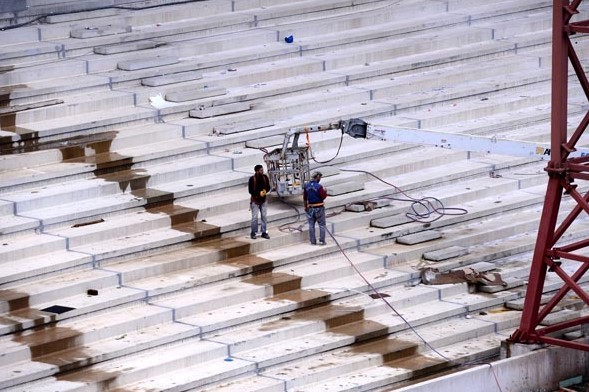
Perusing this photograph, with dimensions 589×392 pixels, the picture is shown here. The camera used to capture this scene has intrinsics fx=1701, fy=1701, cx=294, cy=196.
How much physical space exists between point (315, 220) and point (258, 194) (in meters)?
0.92

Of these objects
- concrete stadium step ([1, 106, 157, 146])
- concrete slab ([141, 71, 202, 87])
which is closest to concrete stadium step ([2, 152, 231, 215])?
concrete stadium step ([1, 106, 157, 146])

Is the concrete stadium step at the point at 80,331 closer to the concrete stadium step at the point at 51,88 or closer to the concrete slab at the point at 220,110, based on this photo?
the concrete stadium step at the point at 51,88

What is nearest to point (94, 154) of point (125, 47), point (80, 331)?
point (125, 47)

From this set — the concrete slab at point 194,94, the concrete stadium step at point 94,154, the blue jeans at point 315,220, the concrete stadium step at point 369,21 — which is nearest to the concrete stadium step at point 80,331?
the blue jeans at point 315,220

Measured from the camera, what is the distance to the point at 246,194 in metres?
26.0

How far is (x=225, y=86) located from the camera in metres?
28.9

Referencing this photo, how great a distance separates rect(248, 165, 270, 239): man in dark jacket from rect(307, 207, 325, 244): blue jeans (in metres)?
0.66

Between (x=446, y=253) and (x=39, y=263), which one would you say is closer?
(x=39, y=263)

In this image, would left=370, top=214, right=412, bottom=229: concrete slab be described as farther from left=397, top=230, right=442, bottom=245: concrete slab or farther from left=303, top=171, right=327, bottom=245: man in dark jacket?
left=303, top=171, right=327, bottom=245: man in dark jacket

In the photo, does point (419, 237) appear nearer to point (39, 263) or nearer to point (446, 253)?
point (446, 253)

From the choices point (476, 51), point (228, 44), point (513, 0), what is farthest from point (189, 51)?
point (513, 0)

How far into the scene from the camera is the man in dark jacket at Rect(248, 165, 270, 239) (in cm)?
2444

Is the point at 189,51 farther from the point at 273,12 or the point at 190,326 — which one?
the point at 190,326

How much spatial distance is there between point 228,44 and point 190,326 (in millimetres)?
8967
